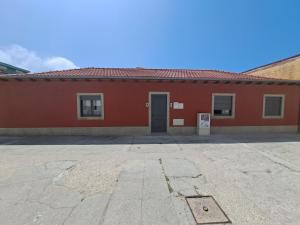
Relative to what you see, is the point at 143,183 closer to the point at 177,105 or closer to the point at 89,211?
the point at 89,211

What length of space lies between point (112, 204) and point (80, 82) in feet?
24.9

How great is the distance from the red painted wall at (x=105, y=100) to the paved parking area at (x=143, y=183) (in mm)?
2432

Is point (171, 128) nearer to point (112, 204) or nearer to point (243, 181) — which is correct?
point (243, 181)

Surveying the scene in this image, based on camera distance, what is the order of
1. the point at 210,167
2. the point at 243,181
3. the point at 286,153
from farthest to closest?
1. the point at 286,153
2. the point at 210,167
3. the point at 243,181

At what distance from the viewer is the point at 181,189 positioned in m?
3.74

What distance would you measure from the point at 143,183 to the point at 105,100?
249 inches

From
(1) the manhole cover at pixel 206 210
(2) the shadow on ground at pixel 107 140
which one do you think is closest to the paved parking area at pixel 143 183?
(1) the manhole cover at pixel 206 210

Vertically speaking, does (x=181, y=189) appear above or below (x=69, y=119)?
below

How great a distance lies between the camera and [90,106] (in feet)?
31.7

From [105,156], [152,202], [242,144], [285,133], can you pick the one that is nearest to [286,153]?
[242,144]

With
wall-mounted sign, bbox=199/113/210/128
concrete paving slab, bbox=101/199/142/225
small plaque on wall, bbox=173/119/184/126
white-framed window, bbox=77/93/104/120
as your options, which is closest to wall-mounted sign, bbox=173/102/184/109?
small plaque on wall, bbox=173/119/184/126

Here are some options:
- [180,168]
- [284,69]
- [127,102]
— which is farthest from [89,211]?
[284,69]

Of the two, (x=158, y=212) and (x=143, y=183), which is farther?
(x=143, y=183)

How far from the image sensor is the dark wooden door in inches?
384
